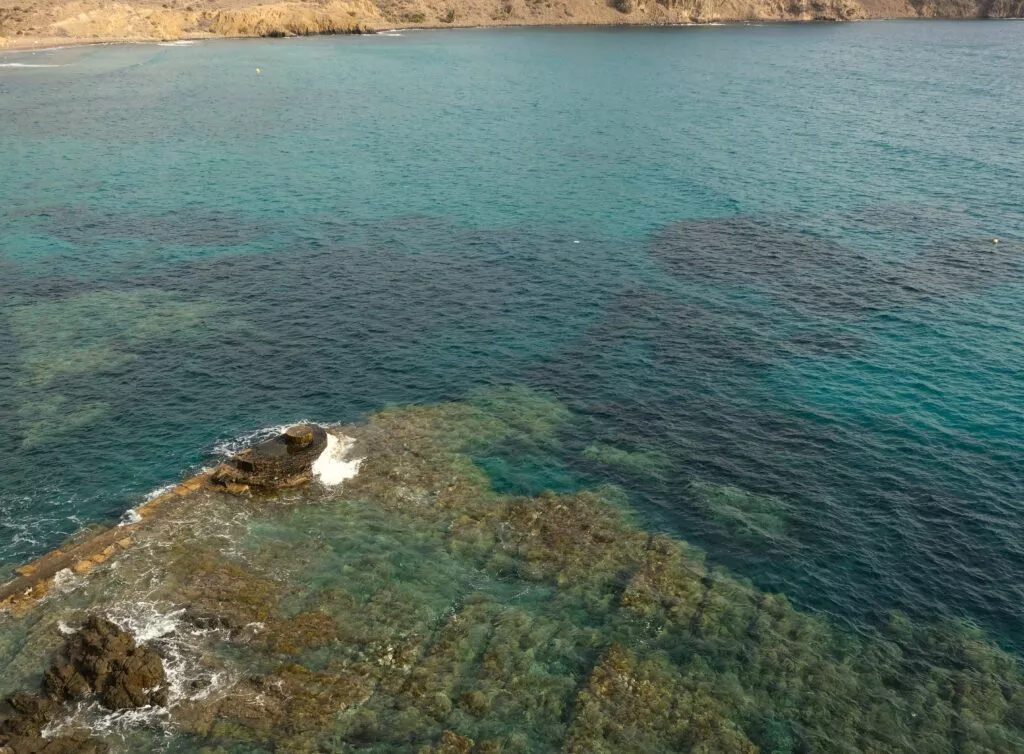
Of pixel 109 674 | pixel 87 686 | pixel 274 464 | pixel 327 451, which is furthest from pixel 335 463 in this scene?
pixel 87 686

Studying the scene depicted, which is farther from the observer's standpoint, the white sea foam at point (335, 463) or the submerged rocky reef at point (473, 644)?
the white sea foam at point (335, 463)

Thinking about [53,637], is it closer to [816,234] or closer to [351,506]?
Result: [351,506]

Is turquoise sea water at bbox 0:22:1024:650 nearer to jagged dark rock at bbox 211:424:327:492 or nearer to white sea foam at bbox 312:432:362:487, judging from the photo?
jagged dark rock at bbox 211:424:327:492

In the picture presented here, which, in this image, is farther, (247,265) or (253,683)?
(247,265)

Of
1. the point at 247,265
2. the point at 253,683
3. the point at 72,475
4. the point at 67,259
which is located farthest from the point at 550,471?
the point at 67,259

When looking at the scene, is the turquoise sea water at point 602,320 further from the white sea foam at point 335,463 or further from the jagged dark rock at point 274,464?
the white sea foam at point 335,463

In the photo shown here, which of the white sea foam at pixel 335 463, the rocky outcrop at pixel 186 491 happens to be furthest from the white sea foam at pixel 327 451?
the rocky outcrop at pixel 186 491

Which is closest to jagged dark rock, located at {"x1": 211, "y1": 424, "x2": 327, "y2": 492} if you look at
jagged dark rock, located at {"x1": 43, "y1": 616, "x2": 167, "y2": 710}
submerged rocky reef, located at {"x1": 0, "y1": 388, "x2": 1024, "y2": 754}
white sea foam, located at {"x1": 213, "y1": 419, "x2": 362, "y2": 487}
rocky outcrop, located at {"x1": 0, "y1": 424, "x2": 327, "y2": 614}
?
rocky outcrop, located at {"x1": 0, "y1": 424, "x2": 327, "y2": 614}
